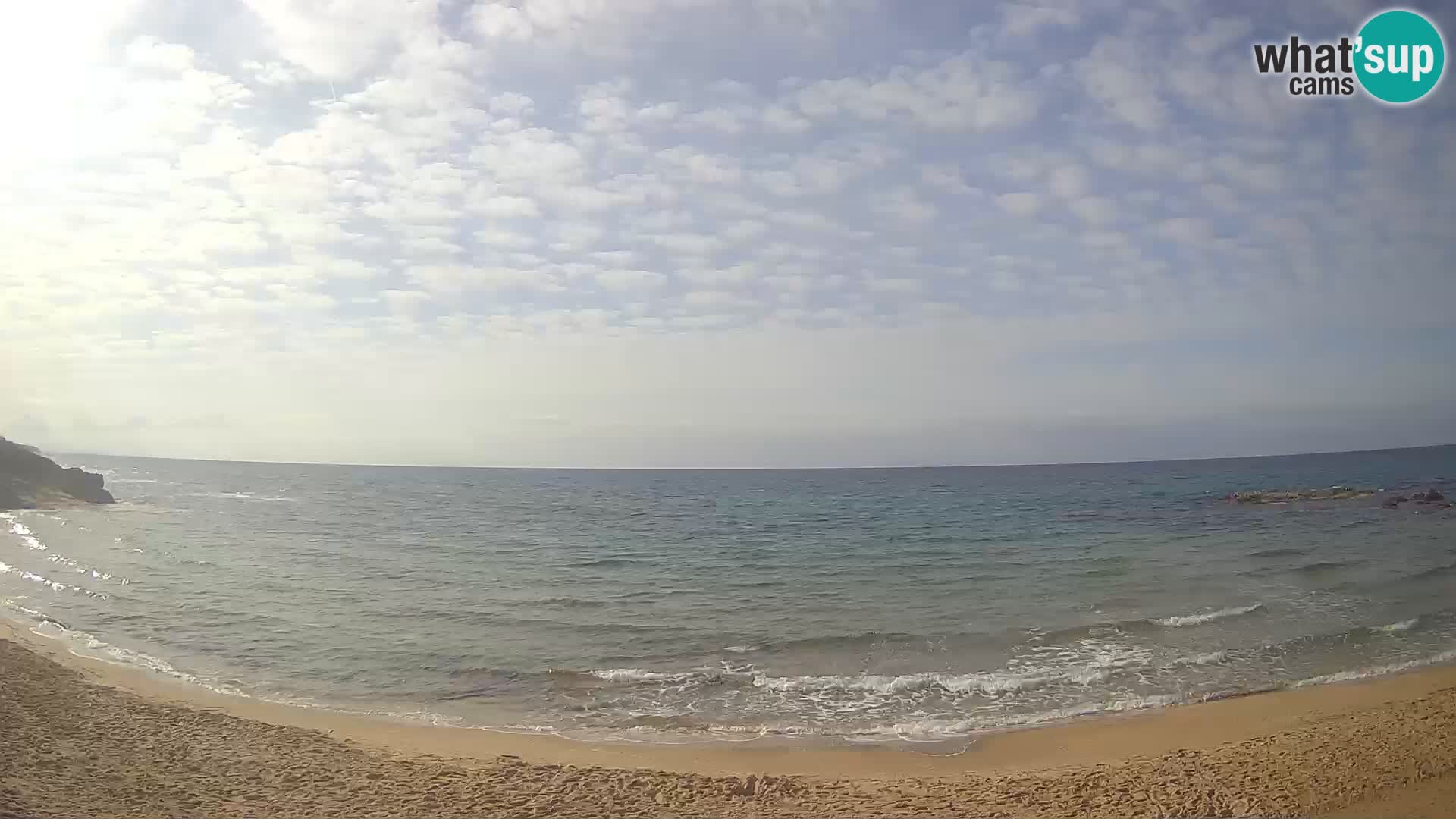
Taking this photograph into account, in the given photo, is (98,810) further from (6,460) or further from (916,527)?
(6,460)

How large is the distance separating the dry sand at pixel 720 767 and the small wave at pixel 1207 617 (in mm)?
4639

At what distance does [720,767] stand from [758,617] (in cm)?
928

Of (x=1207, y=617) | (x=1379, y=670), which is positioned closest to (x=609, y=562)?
(x=1207, y=617)

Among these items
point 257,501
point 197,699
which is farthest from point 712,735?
point 257,501

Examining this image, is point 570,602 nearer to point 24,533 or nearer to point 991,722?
point 991,722

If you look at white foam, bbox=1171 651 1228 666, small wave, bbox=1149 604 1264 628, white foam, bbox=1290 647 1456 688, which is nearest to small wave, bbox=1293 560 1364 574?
small wave, bbox=1149 604 1264 628

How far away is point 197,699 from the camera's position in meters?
12.8

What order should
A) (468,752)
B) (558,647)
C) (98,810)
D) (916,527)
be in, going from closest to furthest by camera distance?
1. (98,810)
2. (468,752)
3. (558,647)
4. (916,527)

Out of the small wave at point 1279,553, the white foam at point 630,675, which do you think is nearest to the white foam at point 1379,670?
the white foam at point 630,675

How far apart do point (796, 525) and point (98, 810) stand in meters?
39.8

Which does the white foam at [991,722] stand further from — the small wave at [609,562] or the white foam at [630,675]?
the small wave at [609,562]

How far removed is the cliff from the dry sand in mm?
51272

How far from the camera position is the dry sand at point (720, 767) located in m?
8.22

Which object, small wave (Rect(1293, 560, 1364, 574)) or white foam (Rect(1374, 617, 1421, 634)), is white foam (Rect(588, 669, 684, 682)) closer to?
white foam (Rect(1374, 617, 1421, 634))
